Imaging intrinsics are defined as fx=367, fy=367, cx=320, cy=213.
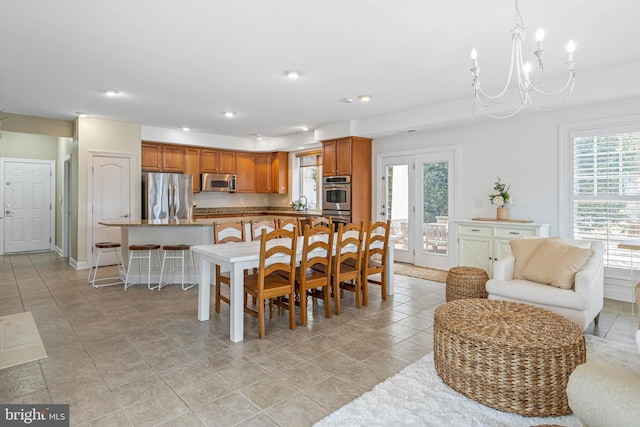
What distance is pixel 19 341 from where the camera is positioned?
3166 millimetres

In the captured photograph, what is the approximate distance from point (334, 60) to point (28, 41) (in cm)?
276

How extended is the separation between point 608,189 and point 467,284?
222 cm

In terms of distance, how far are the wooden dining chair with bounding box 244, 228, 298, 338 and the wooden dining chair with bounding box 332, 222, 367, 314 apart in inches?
22.4

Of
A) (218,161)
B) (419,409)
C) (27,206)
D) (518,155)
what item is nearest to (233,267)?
(419,409)

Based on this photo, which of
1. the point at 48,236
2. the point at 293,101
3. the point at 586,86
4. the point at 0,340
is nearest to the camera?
the point at 0,340

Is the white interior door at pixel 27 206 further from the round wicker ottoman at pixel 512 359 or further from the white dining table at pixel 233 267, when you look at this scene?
the round wicker ottoman at pixel 512 359

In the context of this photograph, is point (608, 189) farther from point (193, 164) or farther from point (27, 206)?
point (27, 206)

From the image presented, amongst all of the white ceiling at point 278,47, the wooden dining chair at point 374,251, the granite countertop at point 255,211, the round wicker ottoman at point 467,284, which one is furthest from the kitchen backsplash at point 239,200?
the round wicker ottoman at point 467,284

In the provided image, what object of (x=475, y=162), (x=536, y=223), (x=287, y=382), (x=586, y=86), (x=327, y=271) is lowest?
(x=287, y=382)

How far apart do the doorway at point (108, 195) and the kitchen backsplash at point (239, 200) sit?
5.68 feet

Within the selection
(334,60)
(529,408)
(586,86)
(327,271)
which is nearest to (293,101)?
(334,60)

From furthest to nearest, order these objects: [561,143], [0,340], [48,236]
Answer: [48,236], [561,143], [0,340]

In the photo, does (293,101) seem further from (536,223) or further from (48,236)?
(48,236)

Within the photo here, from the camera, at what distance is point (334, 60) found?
371 centimetres
